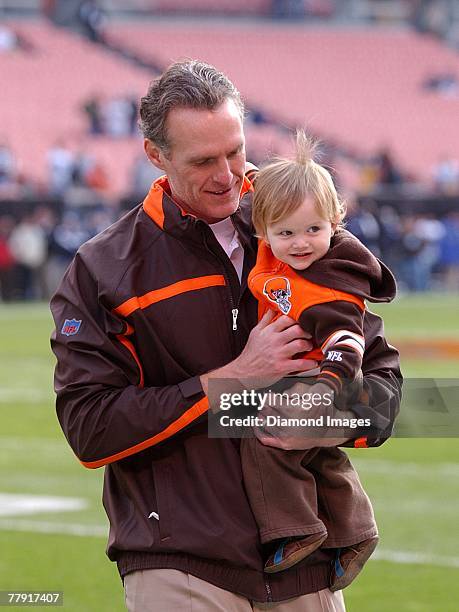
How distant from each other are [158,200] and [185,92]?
0.98 ft

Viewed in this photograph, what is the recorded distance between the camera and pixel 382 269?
11.7 feet

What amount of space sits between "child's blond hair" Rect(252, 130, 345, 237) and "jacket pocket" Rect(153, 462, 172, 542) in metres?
0.64

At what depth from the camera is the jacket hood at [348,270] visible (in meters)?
3.46

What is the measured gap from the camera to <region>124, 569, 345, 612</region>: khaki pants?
11.3ft

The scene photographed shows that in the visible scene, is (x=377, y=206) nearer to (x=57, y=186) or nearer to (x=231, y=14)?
(x=57, y=186)

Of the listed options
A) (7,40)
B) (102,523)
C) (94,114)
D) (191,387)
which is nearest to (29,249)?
(94,114)

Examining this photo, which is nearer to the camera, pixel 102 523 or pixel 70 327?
A: pixel 70 327

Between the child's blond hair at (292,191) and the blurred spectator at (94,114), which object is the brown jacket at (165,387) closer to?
the child's blond hair at (292,191)

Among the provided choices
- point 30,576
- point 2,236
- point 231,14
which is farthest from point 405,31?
point 30,576

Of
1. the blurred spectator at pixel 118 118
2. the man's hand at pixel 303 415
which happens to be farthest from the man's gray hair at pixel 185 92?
the blurred spectator at pixel 118 118

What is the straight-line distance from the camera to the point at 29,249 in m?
25.8

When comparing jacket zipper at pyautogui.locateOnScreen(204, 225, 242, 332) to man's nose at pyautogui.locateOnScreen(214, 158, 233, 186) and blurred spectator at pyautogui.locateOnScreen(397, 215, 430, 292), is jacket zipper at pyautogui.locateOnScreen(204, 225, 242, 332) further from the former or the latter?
blurred spectator at pyautogui.locateOnScreen(397, 215, 430, 292)

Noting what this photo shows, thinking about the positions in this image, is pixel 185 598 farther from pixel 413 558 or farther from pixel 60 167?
pixel 60 167

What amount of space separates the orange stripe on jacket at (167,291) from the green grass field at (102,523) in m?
3.87
